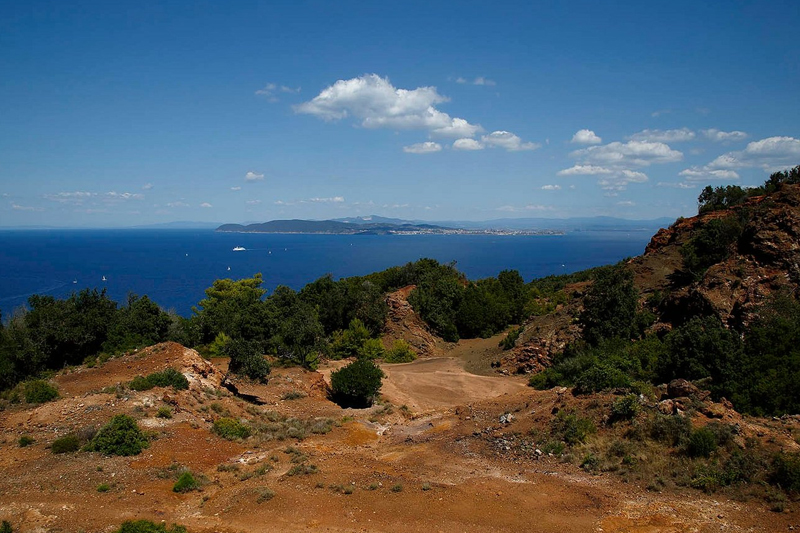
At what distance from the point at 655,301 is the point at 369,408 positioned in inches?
865

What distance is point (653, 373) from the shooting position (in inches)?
877

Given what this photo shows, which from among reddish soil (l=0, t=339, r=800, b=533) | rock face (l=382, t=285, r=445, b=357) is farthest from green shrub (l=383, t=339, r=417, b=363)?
reddish soil (l=0, t=339, r=800, b=533)

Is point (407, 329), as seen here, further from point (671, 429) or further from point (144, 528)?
point (144, 528)

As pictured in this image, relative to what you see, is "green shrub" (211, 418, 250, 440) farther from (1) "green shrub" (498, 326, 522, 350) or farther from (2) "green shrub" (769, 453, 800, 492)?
(1) "green shrub" (498, 326, 522, 350)

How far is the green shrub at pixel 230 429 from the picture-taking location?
17656mm

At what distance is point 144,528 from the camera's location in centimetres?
1007

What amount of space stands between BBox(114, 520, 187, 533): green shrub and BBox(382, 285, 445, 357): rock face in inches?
1278

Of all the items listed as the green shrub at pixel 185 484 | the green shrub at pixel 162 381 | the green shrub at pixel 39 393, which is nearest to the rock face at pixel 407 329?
the green shrub at pixel 162 381

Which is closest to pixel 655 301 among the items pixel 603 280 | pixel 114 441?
pixel 603 280

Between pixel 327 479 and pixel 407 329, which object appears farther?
pixel 407 329

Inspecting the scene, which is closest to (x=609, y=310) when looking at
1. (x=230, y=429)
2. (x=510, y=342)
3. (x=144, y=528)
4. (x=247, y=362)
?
(x=510, y=342)

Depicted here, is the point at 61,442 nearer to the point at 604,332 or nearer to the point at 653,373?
the point at 653,373

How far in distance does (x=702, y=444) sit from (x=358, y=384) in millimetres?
15867

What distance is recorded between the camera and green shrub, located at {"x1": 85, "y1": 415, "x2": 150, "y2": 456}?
1508 centimetres
